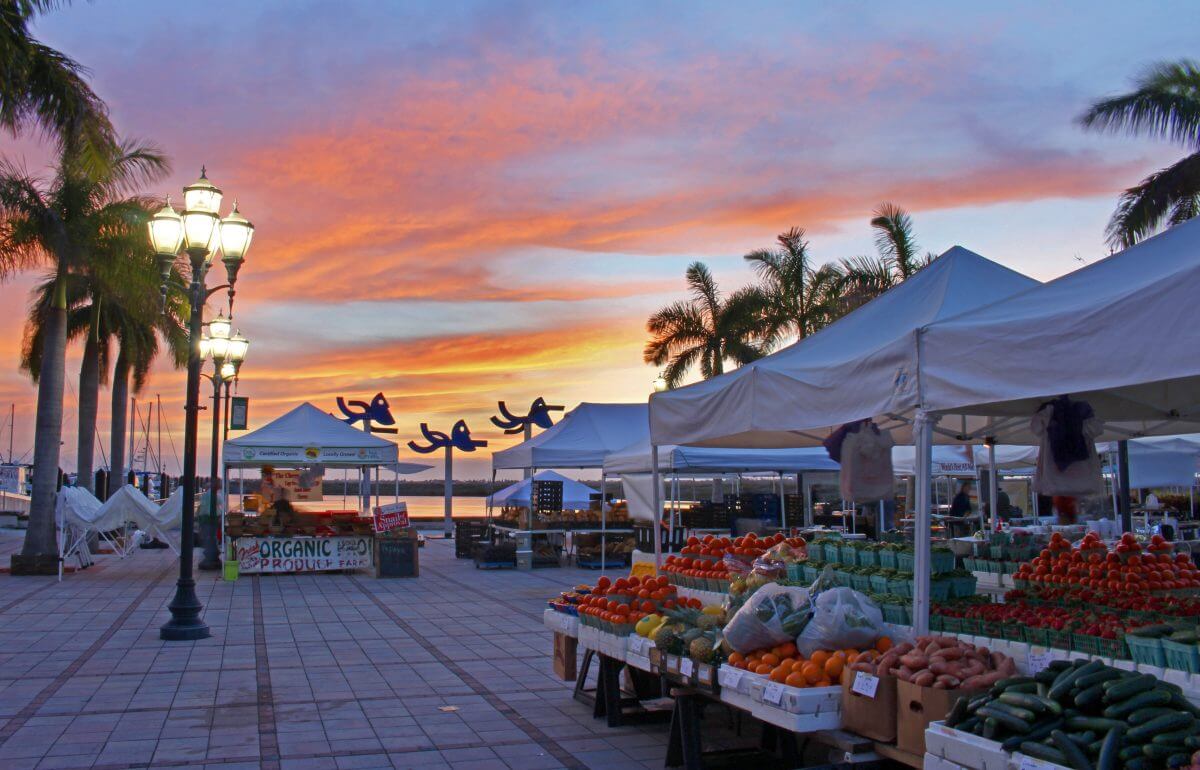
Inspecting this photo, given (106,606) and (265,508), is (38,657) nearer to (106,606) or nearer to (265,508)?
(106,606)

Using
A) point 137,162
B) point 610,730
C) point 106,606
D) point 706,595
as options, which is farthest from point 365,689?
point 137,162

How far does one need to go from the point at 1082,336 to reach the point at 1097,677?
1498 mm

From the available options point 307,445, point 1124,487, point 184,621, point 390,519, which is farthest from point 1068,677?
point 307,445

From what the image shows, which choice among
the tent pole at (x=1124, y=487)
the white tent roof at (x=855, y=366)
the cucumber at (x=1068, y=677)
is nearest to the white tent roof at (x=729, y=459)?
the tent pole at (x=1124, y=487)

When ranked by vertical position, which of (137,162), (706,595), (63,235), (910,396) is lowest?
(706,595)

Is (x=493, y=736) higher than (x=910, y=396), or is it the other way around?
(x=910, y=396)

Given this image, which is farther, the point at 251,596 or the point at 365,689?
the point at 251,596

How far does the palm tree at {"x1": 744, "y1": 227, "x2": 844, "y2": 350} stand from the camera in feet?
101

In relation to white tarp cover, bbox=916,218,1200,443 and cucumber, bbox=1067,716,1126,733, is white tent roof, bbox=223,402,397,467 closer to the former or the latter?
white tarp cover, bbox=916,218,1200,443

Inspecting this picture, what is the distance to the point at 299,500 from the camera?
70.5 ft

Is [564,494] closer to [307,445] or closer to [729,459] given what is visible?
[307,445]

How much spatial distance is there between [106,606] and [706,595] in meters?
10.3

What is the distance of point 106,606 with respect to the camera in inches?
589

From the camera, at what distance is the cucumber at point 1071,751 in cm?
380
